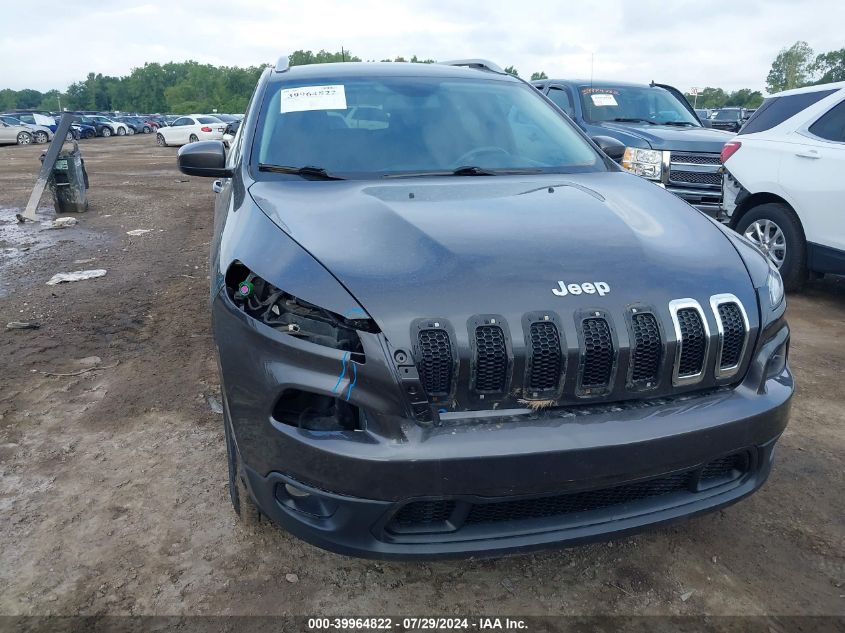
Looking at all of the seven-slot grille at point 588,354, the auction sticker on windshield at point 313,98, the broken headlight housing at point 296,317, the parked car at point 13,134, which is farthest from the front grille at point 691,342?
the parked car at point 13,134

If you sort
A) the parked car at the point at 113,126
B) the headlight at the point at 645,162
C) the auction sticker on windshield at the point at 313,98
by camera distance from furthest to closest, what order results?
the parked car at the point at 113,126 → the headlight at the point at 645,162 → the auction sticker on windshield at the point at 313,98

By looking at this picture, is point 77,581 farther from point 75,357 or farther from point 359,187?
point 75,357

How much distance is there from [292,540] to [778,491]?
195cm

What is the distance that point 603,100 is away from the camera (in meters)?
8.38

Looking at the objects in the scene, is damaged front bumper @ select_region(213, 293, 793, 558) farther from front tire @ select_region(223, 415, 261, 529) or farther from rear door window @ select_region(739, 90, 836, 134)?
rear door window @ select_region(739, 90, 836, 134)

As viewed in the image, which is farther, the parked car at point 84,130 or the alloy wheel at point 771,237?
the parked car at point 84,130

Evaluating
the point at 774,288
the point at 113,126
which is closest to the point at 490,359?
the point at 774,288

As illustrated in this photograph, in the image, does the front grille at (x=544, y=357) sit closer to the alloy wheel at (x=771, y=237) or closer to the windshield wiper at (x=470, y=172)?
the windshield wiper at (x=470, y=172)

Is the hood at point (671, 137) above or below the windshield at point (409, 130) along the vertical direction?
below

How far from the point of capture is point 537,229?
2.22m

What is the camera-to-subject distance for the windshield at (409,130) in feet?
9.68

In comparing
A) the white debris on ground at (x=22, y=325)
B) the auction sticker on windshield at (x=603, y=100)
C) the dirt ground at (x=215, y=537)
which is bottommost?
the dirt ground at (x=215, y=537)

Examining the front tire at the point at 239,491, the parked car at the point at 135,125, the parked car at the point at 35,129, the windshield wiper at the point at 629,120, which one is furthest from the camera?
the parked car at the point at 135,125

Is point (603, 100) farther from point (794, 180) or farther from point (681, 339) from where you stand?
point (681, 339)
